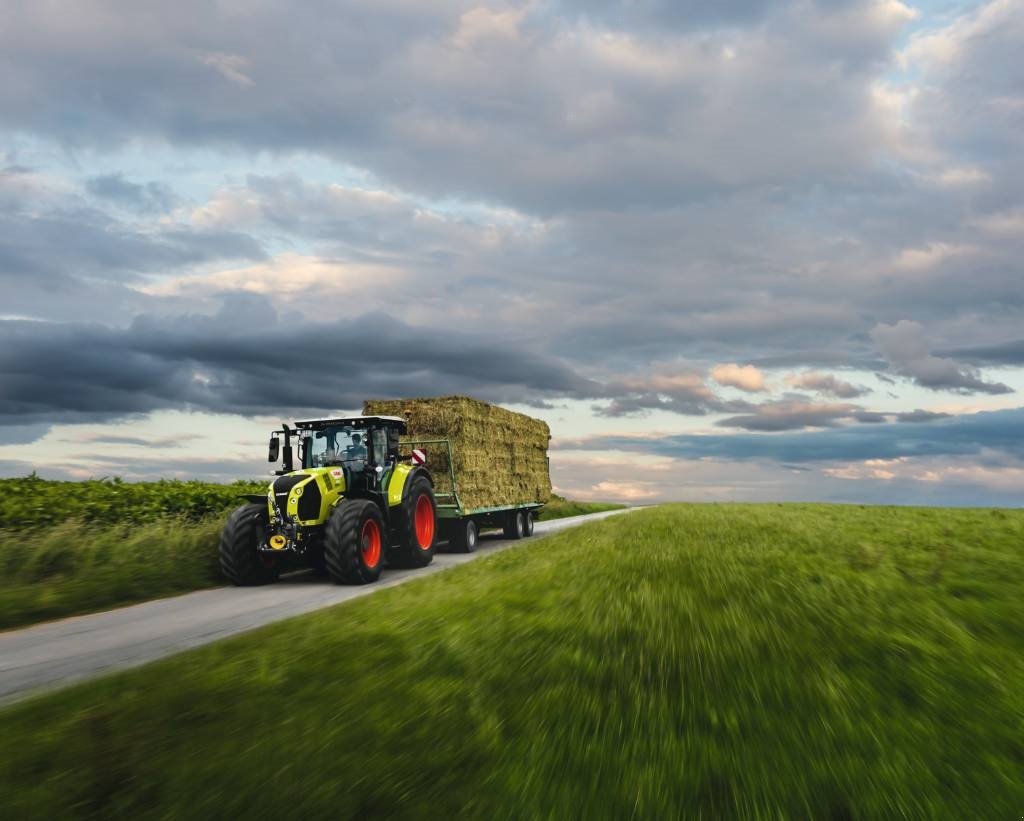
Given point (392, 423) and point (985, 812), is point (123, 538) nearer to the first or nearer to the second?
point (392, 423)

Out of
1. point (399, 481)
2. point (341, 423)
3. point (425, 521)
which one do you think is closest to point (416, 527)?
point (425, 521)

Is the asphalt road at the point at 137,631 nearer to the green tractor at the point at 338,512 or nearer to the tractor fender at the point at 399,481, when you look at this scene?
the green tractor at the point at 338,512

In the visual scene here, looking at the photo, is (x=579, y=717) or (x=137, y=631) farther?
(x=137, y=631)

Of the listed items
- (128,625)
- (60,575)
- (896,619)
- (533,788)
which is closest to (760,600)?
(896,619)

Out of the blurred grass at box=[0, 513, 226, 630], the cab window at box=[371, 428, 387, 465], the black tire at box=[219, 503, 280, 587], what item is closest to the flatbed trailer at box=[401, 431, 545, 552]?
the cab window at box=[371, 428, 387, 465]

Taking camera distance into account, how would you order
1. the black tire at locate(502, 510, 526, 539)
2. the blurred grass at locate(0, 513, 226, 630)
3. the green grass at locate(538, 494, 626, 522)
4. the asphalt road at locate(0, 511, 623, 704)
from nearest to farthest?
1. the asphalt road at locate(0, 511, 623, 704)
2. the blurred grass at locate(0, 513, 226, 630)
3. the black tire at locate(502, 510, 526, 539)
4. the green grass at locate(538, 494, 626, 522)

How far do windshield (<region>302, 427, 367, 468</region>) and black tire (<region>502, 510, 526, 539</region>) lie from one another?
332 inches

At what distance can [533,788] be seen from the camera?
120 inches

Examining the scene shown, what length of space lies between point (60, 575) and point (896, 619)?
11.8 m

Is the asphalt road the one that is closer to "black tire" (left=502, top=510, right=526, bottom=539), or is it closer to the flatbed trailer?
the flatbed trailer

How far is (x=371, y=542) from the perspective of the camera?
559 inches

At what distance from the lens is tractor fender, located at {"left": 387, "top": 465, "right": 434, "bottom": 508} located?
1583cm

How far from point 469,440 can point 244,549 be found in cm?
771

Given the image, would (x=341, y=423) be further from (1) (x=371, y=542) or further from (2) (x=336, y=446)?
(1) (x=371, y=542)
